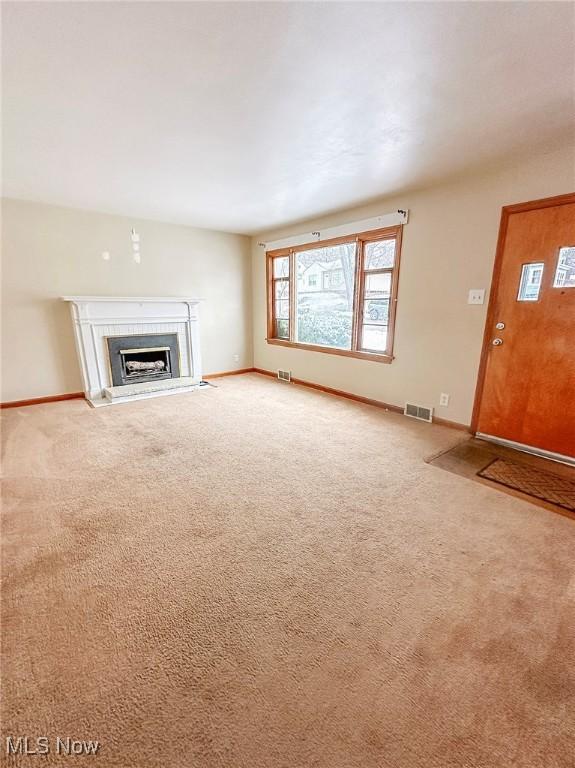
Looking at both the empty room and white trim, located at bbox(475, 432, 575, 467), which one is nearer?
the empty room

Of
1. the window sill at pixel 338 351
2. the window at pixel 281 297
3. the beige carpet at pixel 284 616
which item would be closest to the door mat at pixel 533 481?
the beige carpet at pixel 284 616

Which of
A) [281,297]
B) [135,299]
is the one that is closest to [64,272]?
[135,299]

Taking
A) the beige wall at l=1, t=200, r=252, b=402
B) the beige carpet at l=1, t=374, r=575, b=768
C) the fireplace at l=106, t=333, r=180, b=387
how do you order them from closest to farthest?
the beige carpet at l=1, t=374, r=575, b=768
the beige wall at l=1, t=200, r=252, b=402
the fireplace at l=106, t=333, r=180, b=387

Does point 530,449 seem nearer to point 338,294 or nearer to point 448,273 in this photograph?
point 448,273

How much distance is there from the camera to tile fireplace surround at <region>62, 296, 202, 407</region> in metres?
4.10

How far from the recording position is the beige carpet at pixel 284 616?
3.17ft

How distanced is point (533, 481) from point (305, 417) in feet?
6.90

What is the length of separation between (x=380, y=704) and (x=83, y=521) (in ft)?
5.82

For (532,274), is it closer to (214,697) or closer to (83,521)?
(214,697)

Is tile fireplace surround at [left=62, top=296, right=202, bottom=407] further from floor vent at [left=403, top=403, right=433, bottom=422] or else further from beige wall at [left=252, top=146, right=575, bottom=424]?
floor vent at [left=403, top=403, right=433, bottom=422]

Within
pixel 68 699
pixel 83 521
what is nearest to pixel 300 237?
pixel 83 521

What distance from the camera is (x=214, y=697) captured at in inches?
41.6

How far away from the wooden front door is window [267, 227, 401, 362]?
3.56 ft

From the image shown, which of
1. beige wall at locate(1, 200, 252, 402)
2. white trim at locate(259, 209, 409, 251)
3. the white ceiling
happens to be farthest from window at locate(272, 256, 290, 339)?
the white ceiling
